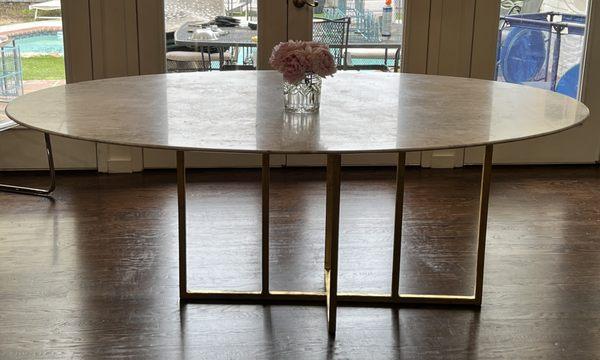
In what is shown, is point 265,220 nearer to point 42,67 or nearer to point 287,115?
point 287,115

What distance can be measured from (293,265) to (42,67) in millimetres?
2014

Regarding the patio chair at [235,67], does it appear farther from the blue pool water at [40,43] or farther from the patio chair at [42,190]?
the patio chair at [42,190]

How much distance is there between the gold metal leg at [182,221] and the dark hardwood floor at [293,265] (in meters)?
0.08

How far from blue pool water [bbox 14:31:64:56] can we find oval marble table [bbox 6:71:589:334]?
1.53 m

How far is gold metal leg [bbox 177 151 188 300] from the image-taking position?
9.08 ft

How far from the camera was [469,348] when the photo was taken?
2.64 m

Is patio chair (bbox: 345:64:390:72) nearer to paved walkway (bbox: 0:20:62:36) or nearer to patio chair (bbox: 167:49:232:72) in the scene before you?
patio chair (bbox: 167:49:232:72)

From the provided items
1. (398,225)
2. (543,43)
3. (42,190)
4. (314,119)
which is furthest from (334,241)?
(543,43)

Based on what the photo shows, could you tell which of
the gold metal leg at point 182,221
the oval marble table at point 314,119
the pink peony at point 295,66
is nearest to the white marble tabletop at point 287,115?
the oval marble table at point 314,119

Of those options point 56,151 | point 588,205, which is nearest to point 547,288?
point 588,205

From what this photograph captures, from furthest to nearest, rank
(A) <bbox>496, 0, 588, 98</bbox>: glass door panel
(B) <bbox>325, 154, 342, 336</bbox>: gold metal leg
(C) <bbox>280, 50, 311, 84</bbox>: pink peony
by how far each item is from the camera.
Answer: (A) <bbox>496, 0, 588, 98</bbox>: glass door panel → (B) <bbox>325, 154, 342, 336</bbox>: gold metal leg → (C) <bbox>280, 50, 311, 84</bbox>: pink peony

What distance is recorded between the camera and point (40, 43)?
4402 millimetres

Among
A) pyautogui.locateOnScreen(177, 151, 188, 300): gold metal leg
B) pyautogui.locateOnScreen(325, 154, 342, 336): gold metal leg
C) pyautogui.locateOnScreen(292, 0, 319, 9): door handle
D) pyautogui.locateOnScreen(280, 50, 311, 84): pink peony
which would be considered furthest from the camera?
pyautogui.locateOnScreen(292, 0, 319, 9): door handle

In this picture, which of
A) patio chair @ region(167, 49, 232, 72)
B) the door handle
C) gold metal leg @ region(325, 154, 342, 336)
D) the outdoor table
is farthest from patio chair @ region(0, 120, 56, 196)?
gold metal leg @ region(325, 154, 342, 336)
